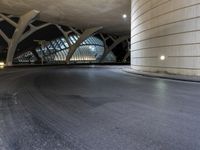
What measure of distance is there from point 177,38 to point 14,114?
12617 millimetres

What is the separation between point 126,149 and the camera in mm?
3707

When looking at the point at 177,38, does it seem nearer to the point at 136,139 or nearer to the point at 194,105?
the point at 194,105

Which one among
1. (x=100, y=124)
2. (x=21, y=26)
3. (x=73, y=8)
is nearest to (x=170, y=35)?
(x=100, y=124)

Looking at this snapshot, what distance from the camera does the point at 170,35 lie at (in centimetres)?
1673

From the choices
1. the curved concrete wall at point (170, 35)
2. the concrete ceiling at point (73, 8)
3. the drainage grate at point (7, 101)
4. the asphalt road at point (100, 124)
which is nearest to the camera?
the asphalt road at point (100, 124)

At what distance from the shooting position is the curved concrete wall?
14.8m

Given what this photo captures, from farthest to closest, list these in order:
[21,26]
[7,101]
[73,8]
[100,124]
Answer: [21,26] → [73,8] → [7,101] → [100,124]

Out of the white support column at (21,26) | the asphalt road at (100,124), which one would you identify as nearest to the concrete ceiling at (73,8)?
the white support column at (21,26)

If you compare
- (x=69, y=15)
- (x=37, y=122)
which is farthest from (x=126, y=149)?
(x=69, y=15)

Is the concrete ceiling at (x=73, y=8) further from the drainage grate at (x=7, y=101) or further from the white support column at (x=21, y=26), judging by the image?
the drainage grate at (x=7, y=101)

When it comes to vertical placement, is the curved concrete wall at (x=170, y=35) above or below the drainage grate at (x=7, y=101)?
above

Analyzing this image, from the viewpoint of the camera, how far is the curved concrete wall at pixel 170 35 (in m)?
14.8

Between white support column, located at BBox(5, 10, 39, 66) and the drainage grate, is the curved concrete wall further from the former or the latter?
white support column, located at BBox(5, 10, 39, 66)

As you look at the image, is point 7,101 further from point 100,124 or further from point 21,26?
point 21,26
